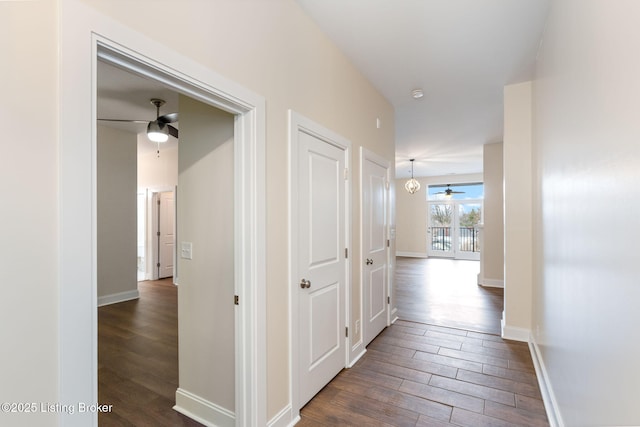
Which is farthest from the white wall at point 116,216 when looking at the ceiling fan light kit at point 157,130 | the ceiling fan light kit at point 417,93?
the ceiling fan light kit at point 417,93

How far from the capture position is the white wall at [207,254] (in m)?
1.94

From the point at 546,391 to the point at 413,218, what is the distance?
8.88 m

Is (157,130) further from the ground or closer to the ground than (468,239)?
further from the ground

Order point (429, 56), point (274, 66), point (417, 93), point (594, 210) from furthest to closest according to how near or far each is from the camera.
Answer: point (417, 93)
point (429, 56)
point (274, 66)
point (594, 210)

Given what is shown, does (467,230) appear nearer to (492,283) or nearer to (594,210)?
(492,283)

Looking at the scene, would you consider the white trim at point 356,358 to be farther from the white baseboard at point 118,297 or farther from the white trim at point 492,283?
the white baseboard at point 118,297

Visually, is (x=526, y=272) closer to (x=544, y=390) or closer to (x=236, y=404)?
(x=544, y=390)

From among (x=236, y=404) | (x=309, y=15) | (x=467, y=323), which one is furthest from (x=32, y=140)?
(x=467, y=323)

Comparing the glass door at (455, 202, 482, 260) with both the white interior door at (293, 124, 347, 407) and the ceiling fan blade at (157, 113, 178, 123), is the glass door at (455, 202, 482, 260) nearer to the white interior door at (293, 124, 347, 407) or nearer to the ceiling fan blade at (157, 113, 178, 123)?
the white interior door at (293, 124, 347, 407)

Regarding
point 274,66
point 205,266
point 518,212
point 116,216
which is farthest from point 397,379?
point 116,216

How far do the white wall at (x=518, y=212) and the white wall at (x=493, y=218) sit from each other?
281cm

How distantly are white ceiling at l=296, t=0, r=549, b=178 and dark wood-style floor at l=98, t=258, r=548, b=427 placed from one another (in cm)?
286

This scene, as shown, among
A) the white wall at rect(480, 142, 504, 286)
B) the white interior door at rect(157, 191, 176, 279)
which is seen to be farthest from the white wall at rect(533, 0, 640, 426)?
the white interior door at rect(157, 191, 176, 279)

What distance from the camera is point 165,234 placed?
7.20 metres
